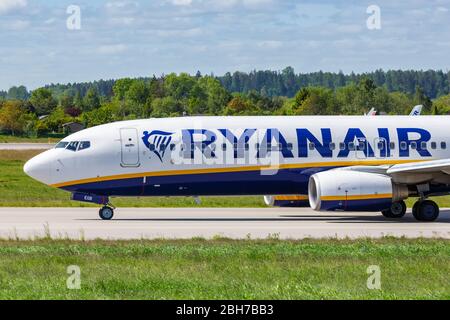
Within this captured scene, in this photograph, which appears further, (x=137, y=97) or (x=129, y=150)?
(x=137, y=97)

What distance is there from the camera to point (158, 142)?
34.3 m

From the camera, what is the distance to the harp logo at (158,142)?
34250mm

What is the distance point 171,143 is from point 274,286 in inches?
640

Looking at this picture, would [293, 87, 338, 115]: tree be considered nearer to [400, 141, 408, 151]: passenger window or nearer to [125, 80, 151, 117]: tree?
[125, 80, 151, 117]: tree

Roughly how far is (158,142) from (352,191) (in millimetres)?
6721

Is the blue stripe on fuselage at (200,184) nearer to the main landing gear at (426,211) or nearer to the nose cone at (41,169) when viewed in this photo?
the nose cone at (41,169)

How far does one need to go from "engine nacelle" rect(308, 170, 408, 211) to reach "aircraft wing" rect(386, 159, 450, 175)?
1.40ft

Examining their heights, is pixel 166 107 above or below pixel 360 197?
above

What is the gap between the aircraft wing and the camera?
1313 inches

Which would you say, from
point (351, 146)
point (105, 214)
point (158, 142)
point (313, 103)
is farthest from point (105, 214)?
point (313, 103)

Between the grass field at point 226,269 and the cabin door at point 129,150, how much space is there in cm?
738
